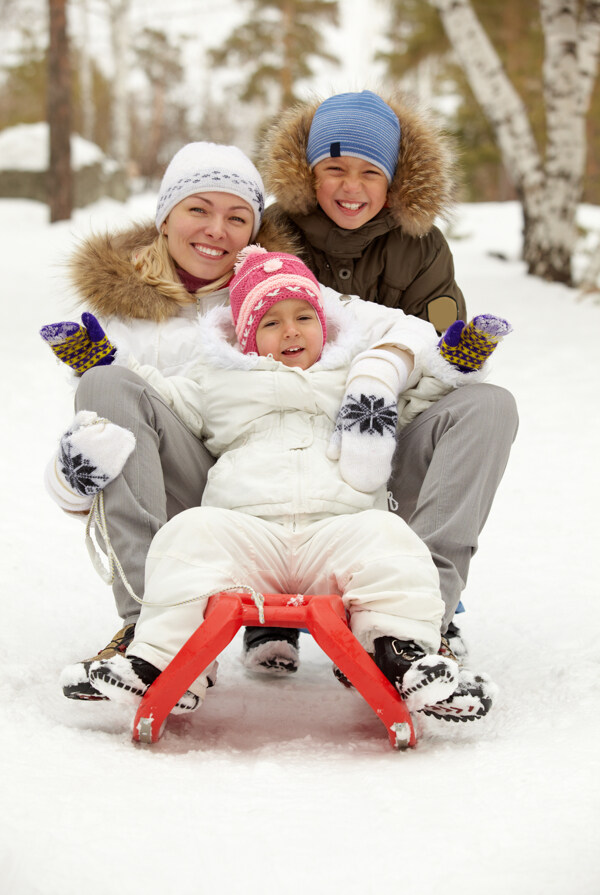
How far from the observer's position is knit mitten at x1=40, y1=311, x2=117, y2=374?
1.91 meters

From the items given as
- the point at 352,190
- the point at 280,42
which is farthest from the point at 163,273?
the point at 280,42

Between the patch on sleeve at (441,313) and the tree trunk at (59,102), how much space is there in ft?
24.2

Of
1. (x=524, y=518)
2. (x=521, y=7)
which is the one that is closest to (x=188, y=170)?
(x=524, y=518)

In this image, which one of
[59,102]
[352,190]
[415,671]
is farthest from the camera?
[59,102]

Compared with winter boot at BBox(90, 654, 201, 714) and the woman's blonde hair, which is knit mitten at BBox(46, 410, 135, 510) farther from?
the woman's blonde hair

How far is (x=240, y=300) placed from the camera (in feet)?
7.00

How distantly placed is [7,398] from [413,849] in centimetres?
359

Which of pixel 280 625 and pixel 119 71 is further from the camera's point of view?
pixel 119 71

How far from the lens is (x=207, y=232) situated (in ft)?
7.56

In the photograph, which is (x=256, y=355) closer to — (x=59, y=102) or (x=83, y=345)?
(x=83, y=345)

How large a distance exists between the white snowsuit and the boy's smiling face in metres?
0.26

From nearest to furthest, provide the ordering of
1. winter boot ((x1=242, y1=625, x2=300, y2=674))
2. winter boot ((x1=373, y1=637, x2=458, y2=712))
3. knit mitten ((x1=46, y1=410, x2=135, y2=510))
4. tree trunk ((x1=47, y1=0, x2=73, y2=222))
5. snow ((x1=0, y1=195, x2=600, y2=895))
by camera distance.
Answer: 1. snow ((x1=0, y1=195, x2=600, y2=895))
2. winter boot ((x1=373, y1=637, x2=458, y2=712))
3. knit mitten ((x1=46, y1=410, x2=135, y2=510))
4. winter boot ((x1=242, y1=625, x2=300, y2=674))
5. tree trunk ((x1=47, y1=0, x2=73, y2=222))

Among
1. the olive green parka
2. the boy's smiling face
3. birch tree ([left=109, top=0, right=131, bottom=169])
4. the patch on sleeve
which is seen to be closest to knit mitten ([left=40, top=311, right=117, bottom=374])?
the olive green parka

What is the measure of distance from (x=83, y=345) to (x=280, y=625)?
2.50ft
